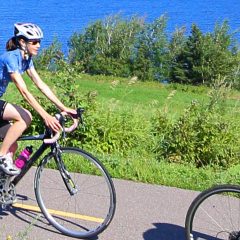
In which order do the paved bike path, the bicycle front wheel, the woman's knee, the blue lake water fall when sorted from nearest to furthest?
1. the bicycle front wheel
2. the woman's knee
3. the paved bike path
4. the blue lake water

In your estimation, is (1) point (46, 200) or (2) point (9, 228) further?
(1) point (46, 200)

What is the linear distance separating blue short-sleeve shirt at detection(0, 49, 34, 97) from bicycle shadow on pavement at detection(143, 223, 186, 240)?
1775mm

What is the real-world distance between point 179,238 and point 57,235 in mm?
1046

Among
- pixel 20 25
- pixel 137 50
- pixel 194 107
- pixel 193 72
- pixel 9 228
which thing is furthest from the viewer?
pixel 137 50

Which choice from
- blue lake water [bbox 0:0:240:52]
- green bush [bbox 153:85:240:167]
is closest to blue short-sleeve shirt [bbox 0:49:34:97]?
green bush [bbox 153:85:240:167]

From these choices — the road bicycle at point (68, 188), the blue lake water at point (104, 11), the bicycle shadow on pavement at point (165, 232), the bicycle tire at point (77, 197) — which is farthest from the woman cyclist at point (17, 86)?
the blue lake water at point (104, 11)

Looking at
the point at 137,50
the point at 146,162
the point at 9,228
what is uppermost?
the point at 137,50

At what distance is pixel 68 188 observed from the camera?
480cm

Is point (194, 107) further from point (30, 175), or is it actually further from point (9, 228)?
point (9, 228)

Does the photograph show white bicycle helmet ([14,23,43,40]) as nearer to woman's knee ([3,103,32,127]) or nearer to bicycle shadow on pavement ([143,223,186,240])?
woman's knee ([3,103,32,127])

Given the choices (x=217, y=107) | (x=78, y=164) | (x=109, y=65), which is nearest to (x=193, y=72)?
(x=109, y=65)

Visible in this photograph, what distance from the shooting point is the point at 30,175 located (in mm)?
6414

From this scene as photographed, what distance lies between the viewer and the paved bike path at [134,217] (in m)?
4.77

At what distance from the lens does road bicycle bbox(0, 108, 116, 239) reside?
4641mm
